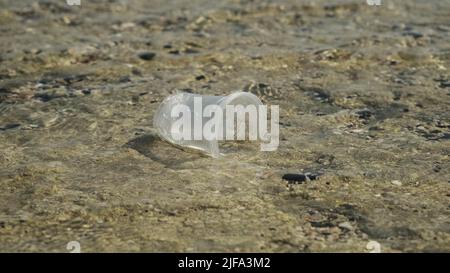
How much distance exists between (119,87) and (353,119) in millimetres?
1219

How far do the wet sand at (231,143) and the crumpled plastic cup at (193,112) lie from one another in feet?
0.17

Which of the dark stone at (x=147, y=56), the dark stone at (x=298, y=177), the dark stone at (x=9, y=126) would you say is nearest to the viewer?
the dark stone at (x=298, y=177)

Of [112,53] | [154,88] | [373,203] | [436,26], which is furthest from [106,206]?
[436,26]

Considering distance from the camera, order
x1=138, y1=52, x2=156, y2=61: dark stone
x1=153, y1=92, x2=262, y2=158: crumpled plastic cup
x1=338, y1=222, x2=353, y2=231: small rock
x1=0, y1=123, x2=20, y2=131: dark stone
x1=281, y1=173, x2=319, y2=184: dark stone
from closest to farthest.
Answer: x1=338, y1=222, x2=353, y2=231: small rock, x1=281, y1=173, x2=319, y2=184: dark stone, x1=153, y1=92, x2=262, y2=158: crumpled plastic cup, x1=0, y1=123, x2=20, y2=131: dark stone, x1=138, y1=52, x2=156, y2=61: dark stone

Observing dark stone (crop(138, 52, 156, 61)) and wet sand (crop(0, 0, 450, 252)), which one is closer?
wet sand (crop(0, 0, 450, 252))

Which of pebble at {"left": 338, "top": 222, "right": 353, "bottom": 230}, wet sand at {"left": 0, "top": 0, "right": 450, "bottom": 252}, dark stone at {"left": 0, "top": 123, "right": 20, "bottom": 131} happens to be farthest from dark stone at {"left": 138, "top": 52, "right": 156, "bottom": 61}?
pebble at {"left": 338, "top": 222, "right": 353, "bottom": 230}

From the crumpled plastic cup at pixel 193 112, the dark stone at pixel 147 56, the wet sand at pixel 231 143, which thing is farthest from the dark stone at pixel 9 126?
the dark stone at pixel 147 56

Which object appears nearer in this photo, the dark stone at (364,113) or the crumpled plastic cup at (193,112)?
the crumpled plastic cup at (193,112)

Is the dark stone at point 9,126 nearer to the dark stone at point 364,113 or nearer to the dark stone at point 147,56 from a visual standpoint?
the dark stone at point 147,56

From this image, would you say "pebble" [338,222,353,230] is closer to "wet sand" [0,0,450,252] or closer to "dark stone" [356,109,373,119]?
"wet sand" [0,0,450,252]

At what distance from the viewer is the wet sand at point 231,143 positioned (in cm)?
218

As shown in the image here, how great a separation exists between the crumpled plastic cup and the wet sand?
0.05m

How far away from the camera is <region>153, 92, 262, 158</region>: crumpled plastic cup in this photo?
2670 mm

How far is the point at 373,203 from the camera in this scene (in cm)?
233
